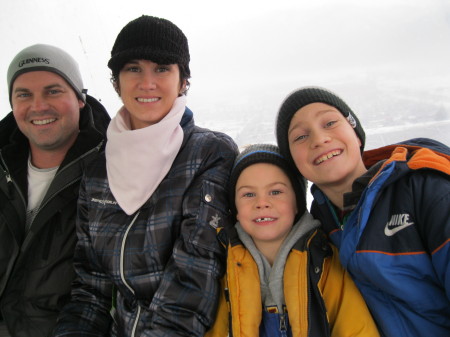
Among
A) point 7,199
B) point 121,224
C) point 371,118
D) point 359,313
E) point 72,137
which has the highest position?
point 371,118

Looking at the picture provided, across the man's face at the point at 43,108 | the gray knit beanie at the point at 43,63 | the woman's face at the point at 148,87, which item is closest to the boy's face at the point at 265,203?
the woman's face at the point at 148,87

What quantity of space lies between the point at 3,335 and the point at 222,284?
125 cm

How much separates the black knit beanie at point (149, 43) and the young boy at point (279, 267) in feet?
1.85

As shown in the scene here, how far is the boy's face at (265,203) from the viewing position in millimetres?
1266

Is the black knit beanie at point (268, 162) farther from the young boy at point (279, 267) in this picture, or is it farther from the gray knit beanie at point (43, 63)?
the gray knit beanie at point (43, 63)

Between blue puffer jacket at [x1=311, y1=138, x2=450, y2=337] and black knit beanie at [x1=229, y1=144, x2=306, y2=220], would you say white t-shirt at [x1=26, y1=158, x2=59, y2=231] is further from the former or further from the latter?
blue puffer jacket at [x1=311, y1=138, x2=450, y2=337]

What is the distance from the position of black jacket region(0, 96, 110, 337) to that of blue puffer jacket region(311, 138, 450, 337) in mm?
1386

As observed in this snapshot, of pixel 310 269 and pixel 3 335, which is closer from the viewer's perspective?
pixel 310 269

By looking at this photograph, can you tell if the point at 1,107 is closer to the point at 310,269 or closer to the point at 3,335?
the point at 3,335

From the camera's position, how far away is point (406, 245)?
3.21 ft

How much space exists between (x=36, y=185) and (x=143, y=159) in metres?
0.85

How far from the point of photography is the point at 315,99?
1.32 metres

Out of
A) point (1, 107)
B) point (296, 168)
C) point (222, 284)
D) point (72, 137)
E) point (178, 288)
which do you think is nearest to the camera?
point (178, 288)

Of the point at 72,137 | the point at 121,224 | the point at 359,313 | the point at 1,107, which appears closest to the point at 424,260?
the point at 359,313
